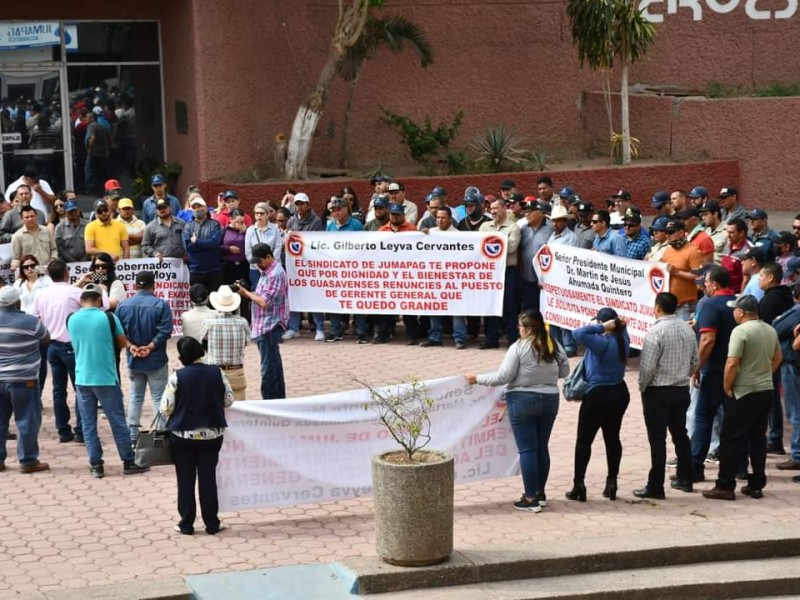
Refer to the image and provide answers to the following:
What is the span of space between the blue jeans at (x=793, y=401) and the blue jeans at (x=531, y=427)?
2.43m

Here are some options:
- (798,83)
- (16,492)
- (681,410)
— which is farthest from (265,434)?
(798,83)

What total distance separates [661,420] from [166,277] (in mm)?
8064

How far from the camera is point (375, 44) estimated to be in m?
23.8

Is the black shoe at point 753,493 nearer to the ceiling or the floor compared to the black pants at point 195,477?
nearer to the floor

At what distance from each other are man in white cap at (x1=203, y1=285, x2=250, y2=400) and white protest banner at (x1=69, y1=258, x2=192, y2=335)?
16.2ft

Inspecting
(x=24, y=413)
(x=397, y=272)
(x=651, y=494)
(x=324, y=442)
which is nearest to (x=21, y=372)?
(x=24, y=413)

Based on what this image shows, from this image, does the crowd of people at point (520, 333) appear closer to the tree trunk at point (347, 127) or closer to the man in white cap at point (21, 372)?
the man in white cap at point (21, 372)

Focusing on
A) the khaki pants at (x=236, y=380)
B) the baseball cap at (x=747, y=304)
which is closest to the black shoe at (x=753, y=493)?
the baseball cap at (x=747, y=304)

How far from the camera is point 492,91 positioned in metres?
25.3

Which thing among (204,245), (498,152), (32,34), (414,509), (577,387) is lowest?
(414,509)

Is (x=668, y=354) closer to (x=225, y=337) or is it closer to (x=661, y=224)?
(x=225, y=337)

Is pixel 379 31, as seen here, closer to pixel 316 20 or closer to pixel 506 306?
pixel 316 20

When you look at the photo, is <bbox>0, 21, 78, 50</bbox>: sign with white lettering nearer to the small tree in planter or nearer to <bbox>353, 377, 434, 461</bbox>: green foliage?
<bbox>353, 377, 434, 461</bbox>: green foliage

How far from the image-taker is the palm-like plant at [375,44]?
23547mm
